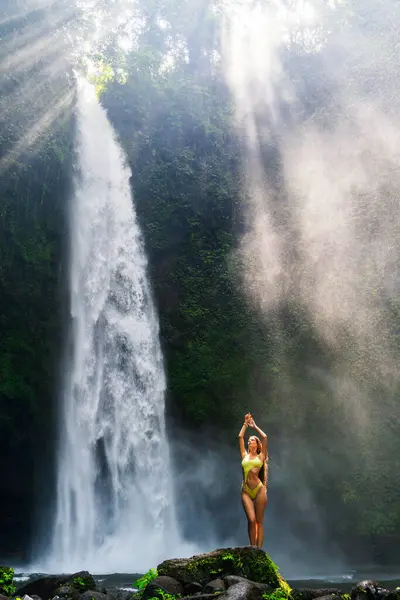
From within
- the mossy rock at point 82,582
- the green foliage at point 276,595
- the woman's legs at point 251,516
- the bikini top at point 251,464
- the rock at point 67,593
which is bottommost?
the green foliage at point 276,595

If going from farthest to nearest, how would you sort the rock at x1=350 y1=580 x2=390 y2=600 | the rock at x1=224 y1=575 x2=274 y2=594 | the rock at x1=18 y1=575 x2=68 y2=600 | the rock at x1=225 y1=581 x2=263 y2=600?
the rock at x1=18 y1=575 x2=68 y2=600 → the rock at x1=350 y1=580 x2=390 y2=600 → the rock at x1=224 y1=575 x2=274 y2=594 → the rock at x1=225 y1=581 x2=263 y2=600

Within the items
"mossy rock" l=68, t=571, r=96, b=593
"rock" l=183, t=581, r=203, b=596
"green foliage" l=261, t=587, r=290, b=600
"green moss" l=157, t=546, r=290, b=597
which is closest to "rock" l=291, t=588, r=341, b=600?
"green moss" l=157, t=546, r=290, b=597

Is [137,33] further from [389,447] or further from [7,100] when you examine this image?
[389,447]

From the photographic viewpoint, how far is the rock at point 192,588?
20.0 ft

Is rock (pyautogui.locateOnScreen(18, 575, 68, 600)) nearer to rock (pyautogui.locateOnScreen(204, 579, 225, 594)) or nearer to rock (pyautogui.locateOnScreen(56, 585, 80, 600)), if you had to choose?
rock (pyautogui.locateOnScreen(56, 585, 80, 600))

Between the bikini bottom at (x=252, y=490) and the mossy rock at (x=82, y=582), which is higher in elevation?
the bikini bottom at (x=252, y=490)

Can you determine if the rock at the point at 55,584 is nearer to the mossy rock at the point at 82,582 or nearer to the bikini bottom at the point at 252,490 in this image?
the mossy rock at the point at 82,582

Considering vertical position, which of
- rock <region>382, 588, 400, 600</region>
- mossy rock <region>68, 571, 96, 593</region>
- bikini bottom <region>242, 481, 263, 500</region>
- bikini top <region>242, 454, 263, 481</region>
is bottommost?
rock <region>382, 588, 400, 600</region>

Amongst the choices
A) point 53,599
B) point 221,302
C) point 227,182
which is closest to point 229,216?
point 227,182

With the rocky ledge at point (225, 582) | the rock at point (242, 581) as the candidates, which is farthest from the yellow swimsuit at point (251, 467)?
the rock at point (242, 581)

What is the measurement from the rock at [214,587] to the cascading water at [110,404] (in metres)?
8.94

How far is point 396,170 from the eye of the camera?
22469 millimetres

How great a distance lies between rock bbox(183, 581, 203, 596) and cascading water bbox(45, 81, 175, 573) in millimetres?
8635

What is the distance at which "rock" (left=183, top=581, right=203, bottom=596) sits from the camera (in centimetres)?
611
